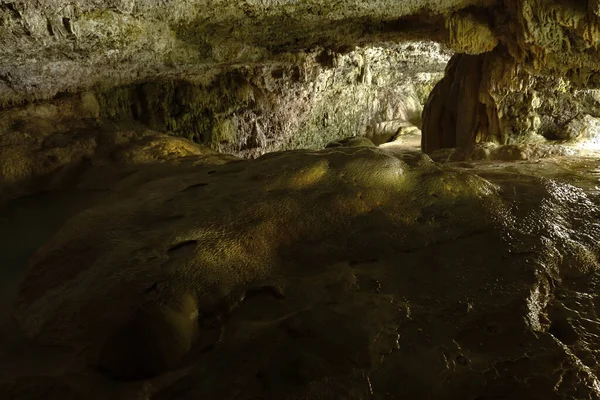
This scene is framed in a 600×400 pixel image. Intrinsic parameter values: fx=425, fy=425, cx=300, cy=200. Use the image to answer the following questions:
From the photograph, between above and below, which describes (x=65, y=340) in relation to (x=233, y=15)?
below

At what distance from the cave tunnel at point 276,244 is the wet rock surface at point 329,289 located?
1 cm

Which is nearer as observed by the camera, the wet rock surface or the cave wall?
the wet rock surface

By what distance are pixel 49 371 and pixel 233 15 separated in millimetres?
5260

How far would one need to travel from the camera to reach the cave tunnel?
195 cm

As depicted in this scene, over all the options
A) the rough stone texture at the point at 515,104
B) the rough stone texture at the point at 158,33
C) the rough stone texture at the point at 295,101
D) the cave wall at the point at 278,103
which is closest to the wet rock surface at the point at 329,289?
the rough stone texture at the point at 158,33

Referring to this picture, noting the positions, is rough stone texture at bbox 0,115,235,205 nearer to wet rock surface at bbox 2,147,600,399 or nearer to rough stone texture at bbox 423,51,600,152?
wet rock surface at bbox 2,147,600,399

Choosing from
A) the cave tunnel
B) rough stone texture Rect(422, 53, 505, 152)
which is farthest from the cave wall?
rough stone texture Rect(422, 53, 505, 152)

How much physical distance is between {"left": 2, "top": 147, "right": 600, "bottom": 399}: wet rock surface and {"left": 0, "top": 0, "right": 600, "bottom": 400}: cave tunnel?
0.04ft

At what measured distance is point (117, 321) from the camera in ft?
7.16

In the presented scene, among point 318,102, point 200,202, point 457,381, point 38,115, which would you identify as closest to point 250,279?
point 200,202

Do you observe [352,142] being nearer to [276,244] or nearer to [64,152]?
[64,152]

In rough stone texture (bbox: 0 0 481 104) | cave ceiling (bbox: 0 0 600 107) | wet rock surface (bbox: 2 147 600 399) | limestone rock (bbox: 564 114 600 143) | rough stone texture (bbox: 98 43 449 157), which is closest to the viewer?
wet rock surface (bbox: 2 147 600 399)

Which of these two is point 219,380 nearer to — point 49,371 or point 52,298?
point 49,371

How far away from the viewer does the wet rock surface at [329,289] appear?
6.28 feet
